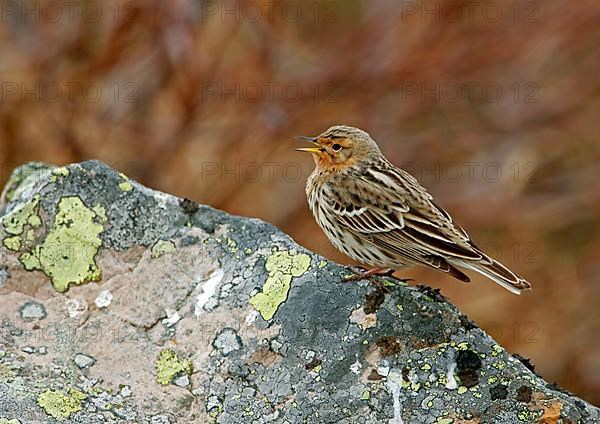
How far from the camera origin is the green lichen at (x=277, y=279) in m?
4.46

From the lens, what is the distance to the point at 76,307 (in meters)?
4.58

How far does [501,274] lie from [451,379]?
4.05 feet

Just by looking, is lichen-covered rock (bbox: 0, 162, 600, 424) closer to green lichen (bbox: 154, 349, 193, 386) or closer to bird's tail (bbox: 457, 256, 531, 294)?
green lichen (bbox: 154, 349, 193, 386)

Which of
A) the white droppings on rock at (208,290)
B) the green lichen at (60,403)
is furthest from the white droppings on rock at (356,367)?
the green lichen at (60,403)

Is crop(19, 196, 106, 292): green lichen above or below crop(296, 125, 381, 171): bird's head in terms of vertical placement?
below

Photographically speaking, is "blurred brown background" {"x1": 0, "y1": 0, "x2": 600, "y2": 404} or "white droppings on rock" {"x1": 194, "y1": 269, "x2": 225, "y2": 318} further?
"blurred brown background" {"x1": 0, "y1": 0, "x2": 600, "y2": 404}

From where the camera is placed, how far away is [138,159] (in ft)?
26.6

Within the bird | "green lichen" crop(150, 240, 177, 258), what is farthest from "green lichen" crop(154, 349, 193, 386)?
the bird

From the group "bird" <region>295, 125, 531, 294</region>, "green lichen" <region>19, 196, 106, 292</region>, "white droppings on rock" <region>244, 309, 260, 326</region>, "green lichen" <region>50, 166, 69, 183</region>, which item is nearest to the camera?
"white droppings on rock" <region>244, 309, 260, 326</region>

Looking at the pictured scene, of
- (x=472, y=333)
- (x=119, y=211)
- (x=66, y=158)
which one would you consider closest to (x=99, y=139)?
(x=66, y=158)

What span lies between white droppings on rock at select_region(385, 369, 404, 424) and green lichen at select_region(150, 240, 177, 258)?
1296 millimetres

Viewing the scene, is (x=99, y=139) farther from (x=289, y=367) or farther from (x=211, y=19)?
(x=289, y=367)

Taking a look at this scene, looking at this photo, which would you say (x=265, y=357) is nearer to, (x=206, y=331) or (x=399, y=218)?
(x=206, y=331)

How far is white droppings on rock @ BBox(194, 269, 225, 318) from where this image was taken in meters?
4.55
